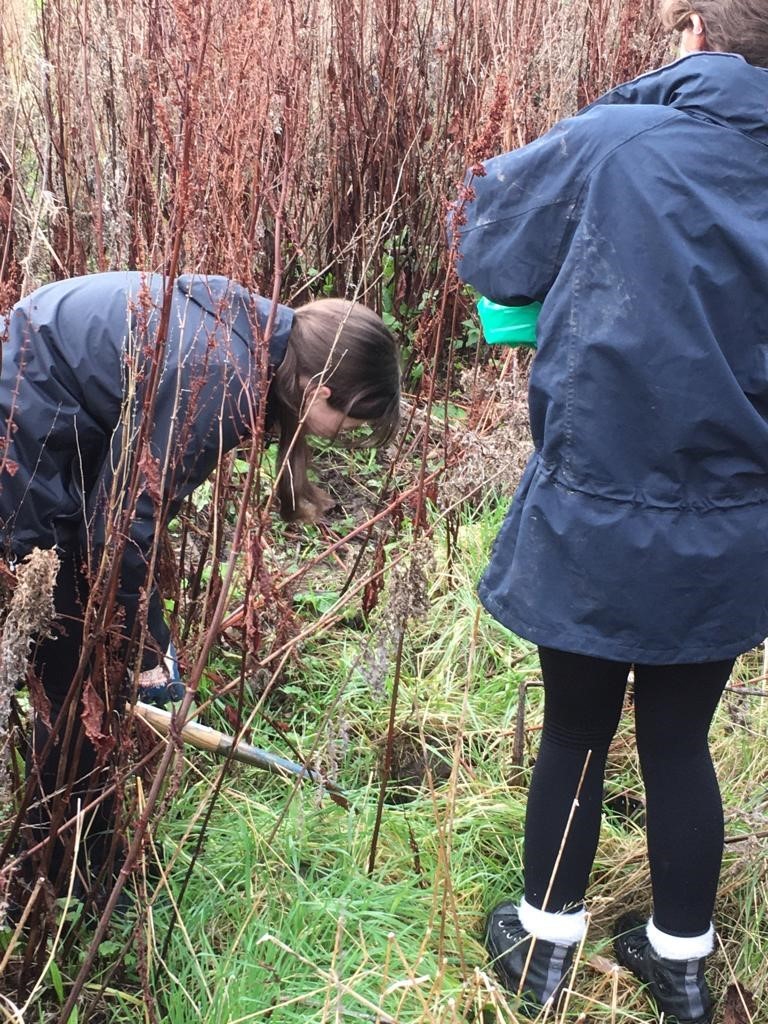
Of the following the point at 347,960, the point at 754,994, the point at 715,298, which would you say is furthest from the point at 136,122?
the point at 754,994

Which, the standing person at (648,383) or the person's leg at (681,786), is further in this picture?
the person's leg at (681,786)

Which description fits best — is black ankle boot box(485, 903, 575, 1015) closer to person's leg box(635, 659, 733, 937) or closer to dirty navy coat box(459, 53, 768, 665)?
person's leg box(635, 659, 733, 937)

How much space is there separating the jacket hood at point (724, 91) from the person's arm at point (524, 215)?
14 centimetres

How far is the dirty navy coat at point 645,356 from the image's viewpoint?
1.37 meters

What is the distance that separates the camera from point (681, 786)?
172 cm

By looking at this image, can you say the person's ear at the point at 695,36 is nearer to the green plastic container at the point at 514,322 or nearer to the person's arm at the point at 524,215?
the person's arm at the point at 524,215

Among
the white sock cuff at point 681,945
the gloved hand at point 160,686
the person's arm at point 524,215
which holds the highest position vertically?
the person's arm at point 524,215

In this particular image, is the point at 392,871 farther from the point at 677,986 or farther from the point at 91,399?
the point at 91,399

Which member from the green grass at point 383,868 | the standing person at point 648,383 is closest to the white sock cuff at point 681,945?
the green grass at point 383,868

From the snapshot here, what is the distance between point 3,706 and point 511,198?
962 millimetres

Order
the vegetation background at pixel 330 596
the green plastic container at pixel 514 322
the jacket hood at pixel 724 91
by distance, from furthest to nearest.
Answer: the vegetation background at pixel 330 596 < the green plastic container at pixel 514 322 < the jacket hood at pixel 724 91

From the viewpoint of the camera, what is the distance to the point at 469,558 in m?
3.21

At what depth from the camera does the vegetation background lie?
1.72 metres

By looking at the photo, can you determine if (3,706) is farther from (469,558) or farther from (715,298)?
(469,558)
